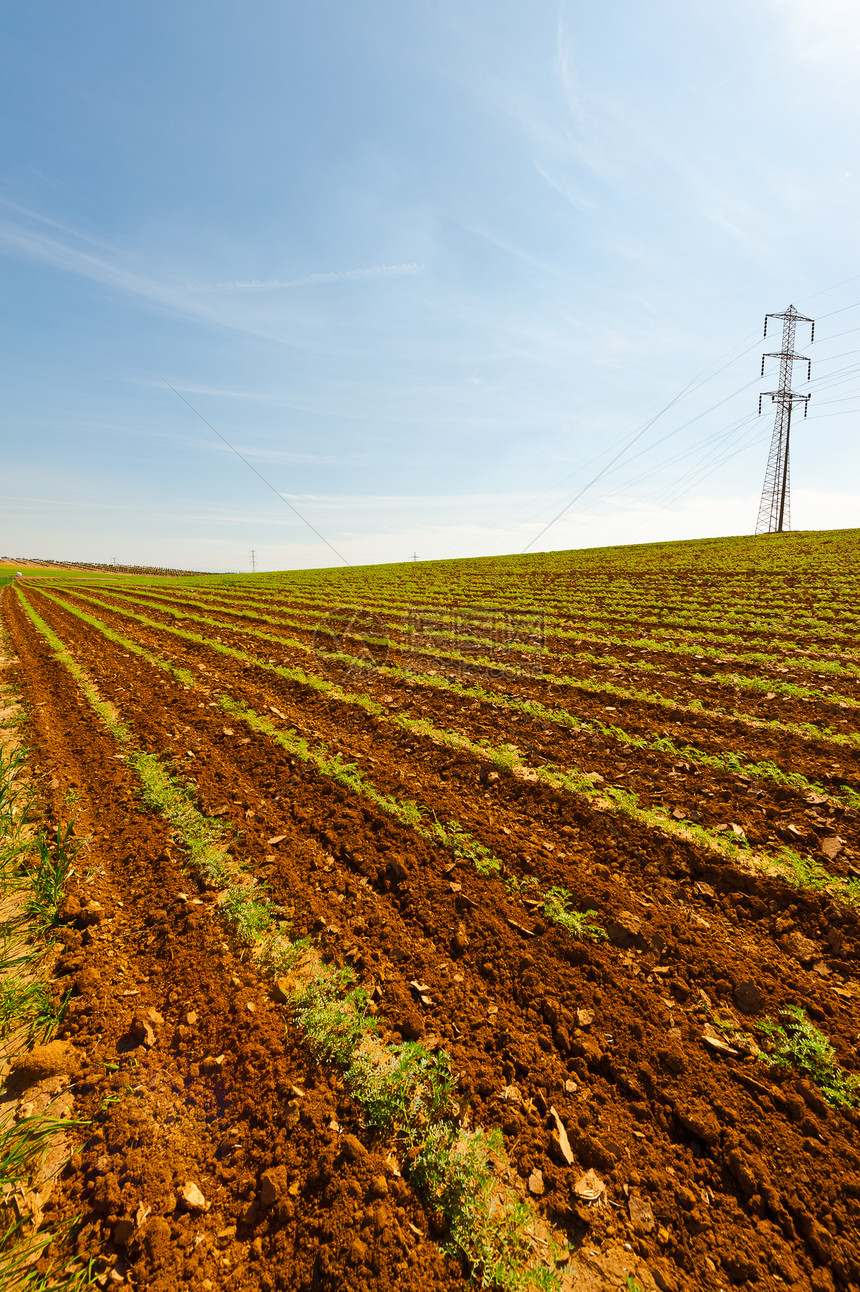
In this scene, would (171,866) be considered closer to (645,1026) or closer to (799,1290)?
(645,1026)

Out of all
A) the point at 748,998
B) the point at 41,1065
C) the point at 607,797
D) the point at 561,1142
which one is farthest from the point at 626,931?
the point at 41,1065

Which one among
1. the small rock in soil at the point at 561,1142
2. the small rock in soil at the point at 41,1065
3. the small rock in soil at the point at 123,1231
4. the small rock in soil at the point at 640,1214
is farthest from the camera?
the small rock in soil at the point at 41,1065


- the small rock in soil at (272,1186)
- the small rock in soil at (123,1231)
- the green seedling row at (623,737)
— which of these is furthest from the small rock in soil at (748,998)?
the small rock in soil at (123,1231)

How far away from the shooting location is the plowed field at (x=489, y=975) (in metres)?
2.42

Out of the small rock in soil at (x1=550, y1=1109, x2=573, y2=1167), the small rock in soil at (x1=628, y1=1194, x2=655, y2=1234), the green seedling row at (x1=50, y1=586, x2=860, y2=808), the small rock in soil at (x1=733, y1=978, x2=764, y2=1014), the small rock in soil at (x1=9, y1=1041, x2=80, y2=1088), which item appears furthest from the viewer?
the green seedling row at (x1=50, y1=586, x2=860, y2=808)

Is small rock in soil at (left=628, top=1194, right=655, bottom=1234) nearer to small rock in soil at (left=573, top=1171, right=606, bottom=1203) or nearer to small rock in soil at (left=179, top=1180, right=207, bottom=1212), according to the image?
small rock in soil at (left=573, top=1171, right=606, bottom=1203)

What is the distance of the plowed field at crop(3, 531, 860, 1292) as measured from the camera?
2424mm

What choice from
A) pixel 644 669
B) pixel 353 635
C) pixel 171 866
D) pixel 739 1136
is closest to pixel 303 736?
pixel 171 866

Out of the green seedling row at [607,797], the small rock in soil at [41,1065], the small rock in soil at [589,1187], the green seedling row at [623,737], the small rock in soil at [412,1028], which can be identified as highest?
the green seedling row at [623,737]

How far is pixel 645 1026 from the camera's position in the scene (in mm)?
3406

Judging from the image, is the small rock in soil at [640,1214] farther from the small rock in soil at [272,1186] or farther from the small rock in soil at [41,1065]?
the small rock in soil at [41,1065]

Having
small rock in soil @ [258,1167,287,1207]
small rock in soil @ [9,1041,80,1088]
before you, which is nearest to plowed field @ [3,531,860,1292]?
small rock in soil @ [258,1167,287,1207]

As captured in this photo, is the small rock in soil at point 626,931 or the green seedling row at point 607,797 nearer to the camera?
the small rock in soil at point 626,931

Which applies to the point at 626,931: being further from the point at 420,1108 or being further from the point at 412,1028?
the point at 420,1108
